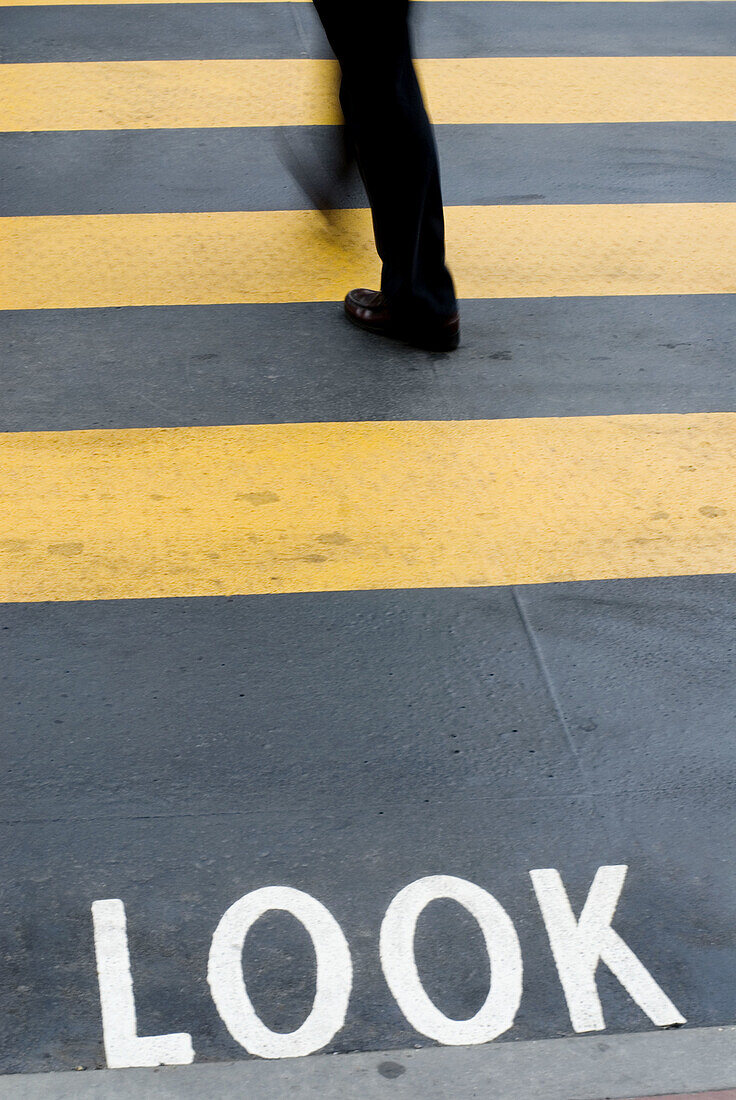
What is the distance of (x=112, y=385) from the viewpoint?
4.66 meters

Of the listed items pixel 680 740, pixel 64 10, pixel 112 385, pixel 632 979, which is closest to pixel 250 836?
pixel 632 979

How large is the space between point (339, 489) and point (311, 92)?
11.7ft

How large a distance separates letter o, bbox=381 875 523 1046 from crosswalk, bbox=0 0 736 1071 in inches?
1.5

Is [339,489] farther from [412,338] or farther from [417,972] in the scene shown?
[417,972]

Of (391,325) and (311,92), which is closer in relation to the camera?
(391,325)

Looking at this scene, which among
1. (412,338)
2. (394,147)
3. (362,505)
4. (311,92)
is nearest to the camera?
(362,505)

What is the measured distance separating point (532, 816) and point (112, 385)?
236 centimetres

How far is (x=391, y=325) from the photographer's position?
5.02 metres

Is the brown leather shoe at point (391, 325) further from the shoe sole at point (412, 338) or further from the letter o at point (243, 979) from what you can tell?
the letter o at point (243, 979)

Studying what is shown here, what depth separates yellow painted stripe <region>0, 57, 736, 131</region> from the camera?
6723 mm

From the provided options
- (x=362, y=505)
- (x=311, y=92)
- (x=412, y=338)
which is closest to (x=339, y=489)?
(x=362, y=505)

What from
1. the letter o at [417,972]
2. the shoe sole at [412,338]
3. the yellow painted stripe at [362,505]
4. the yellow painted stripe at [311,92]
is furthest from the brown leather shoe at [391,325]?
the letter o at [417,972]

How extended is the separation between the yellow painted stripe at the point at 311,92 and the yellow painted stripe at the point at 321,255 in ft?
3.41

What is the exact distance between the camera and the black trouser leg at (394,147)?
14.7 ft
